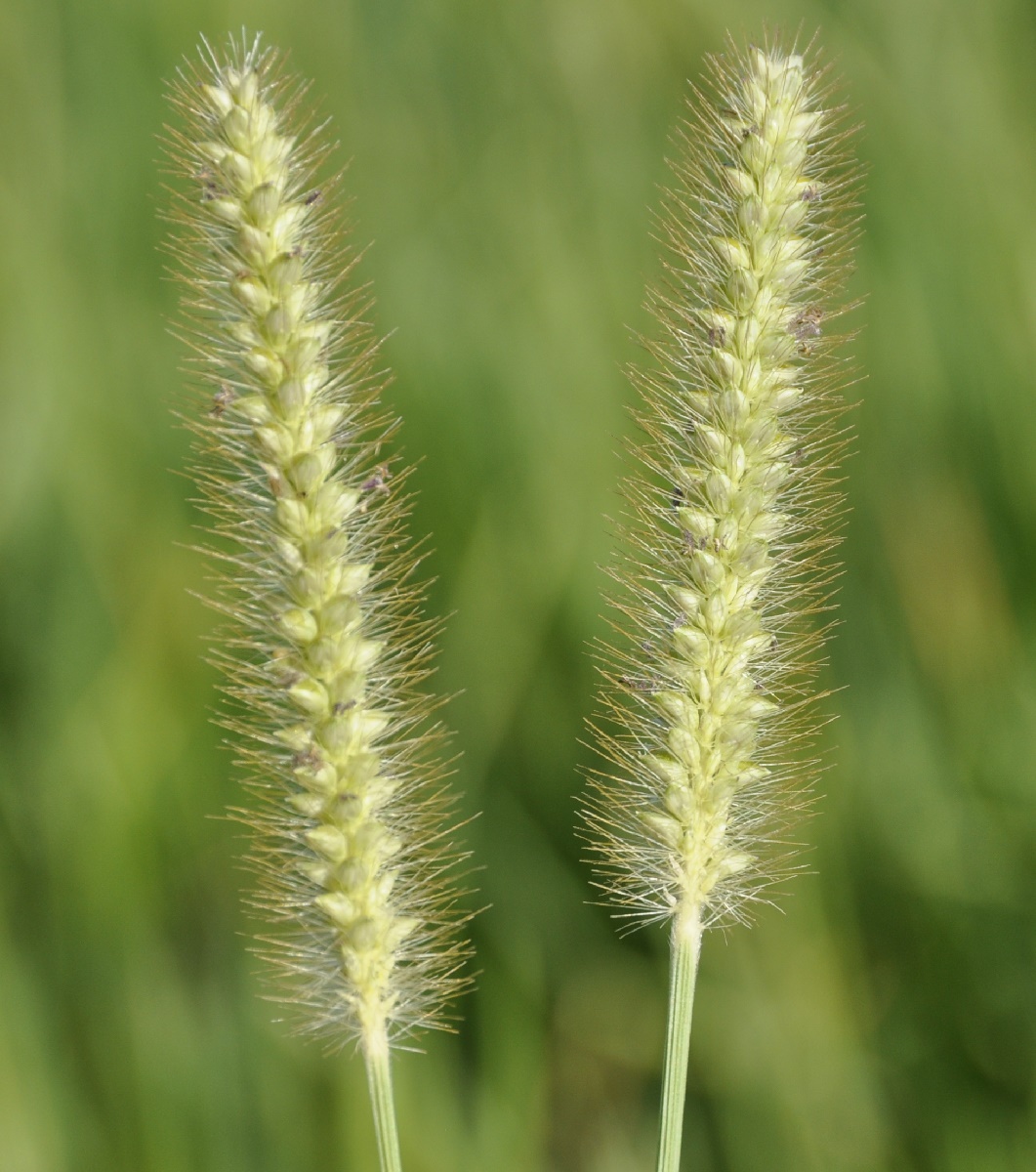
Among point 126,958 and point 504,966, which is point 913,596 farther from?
point 126,958

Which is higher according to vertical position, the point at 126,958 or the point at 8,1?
the point at 8,1

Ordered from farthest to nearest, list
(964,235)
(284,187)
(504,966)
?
1. (964,235)
2. (504,966)
3. (284,187)

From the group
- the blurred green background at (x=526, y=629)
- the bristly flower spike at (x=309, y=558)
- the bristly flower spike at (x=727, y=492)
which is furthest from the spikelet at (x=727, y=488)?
the blurred green background at (x=526, y=629)

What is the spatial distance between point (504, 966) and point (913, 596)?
1.34 m

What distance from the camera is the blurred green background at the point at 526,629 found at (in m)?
2.87

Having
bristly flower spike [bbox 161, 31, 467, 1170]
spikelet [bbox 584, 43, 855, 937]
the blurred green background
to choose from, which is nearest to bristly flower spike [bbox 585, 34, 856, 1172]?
spikelet [bbox 584, 43, 855, 937]

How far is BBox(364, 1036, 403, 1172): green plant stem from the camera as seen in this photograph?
47.4 inches

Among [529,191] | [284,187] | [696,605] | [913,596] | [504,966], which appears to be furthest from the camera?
[529,191]

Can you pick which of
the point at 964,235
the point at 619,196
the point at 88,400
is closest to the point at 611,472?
the point at 619,196

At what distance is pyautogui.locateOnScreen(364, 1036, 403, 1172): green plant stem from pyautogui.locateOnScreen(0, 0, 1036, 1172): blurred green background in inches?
60.0

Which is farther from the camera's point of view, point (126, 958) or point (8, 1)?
point (8, 1)

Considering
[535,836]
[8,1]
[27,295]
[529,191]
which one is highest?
[8,1]

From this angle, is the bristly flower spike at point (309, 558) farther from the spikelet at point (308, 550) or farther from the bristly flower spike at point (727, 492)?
the bristly flower spike at point (727, 492)

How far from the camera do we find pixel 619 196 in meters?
3.78
